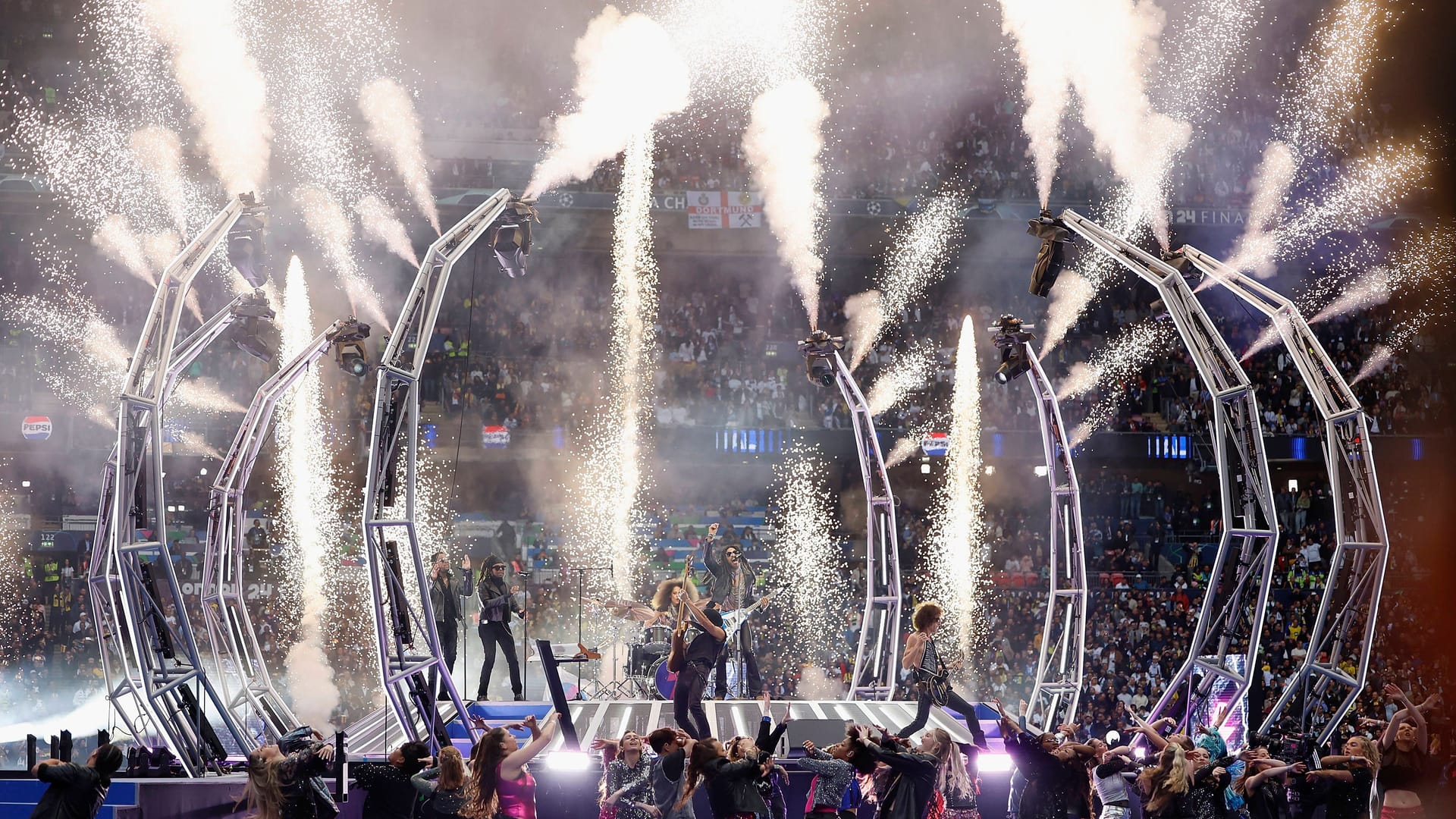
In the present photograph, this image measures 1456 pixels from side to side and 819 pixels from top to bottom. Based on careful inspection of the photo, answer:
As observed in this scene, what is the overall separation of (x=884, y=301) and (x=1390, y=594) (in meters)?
11.4

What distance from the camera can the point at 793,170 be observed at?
2159 centimetres

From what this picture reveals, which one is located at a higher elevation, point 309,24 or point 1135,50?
point 309,24

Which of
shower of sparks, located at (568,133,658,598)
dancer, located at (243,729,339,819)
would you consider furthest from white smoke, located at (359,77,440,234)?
Result: dancer, located at (243,729,339,819)

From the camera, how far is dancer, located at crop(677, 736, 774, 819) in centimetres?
667

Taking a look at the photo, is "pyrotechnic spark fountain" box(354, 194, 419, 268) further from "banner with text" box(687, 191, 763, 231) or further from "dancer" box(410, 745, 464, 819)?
"dancer" box(410, 745, 464, 819)

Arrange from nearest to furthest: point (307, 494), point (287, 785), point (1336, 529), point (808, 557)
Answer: point (287, 785) → point (1336, 529) → point (307, 494) → point (808, 557)

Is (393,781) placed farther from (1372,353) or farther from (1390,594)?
(1372,353)

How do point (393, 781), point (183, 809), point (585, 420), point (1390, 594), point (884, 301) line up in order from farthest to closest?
1. point (884, 301)
2. point (585, 420)
3. point (1390, 594)
4. point (183, 809)
5. point (393, 781)

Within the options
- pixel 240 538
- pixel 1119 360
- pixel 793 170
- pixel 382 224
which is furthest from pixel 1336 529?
pixel 382 224

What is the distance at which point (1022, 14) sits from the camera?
53.7 feet

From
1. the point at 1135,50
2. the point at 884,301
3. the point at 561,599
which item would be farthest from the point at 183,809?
the point at 884,301

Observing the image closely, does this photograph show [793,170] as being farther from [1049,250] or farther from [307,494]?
[1049,250]

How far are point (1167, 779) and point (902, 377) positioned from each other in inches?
679

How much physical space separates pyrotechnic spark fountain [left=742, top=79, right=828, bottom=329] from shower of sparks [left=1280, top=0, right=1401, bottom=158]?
10680mm
